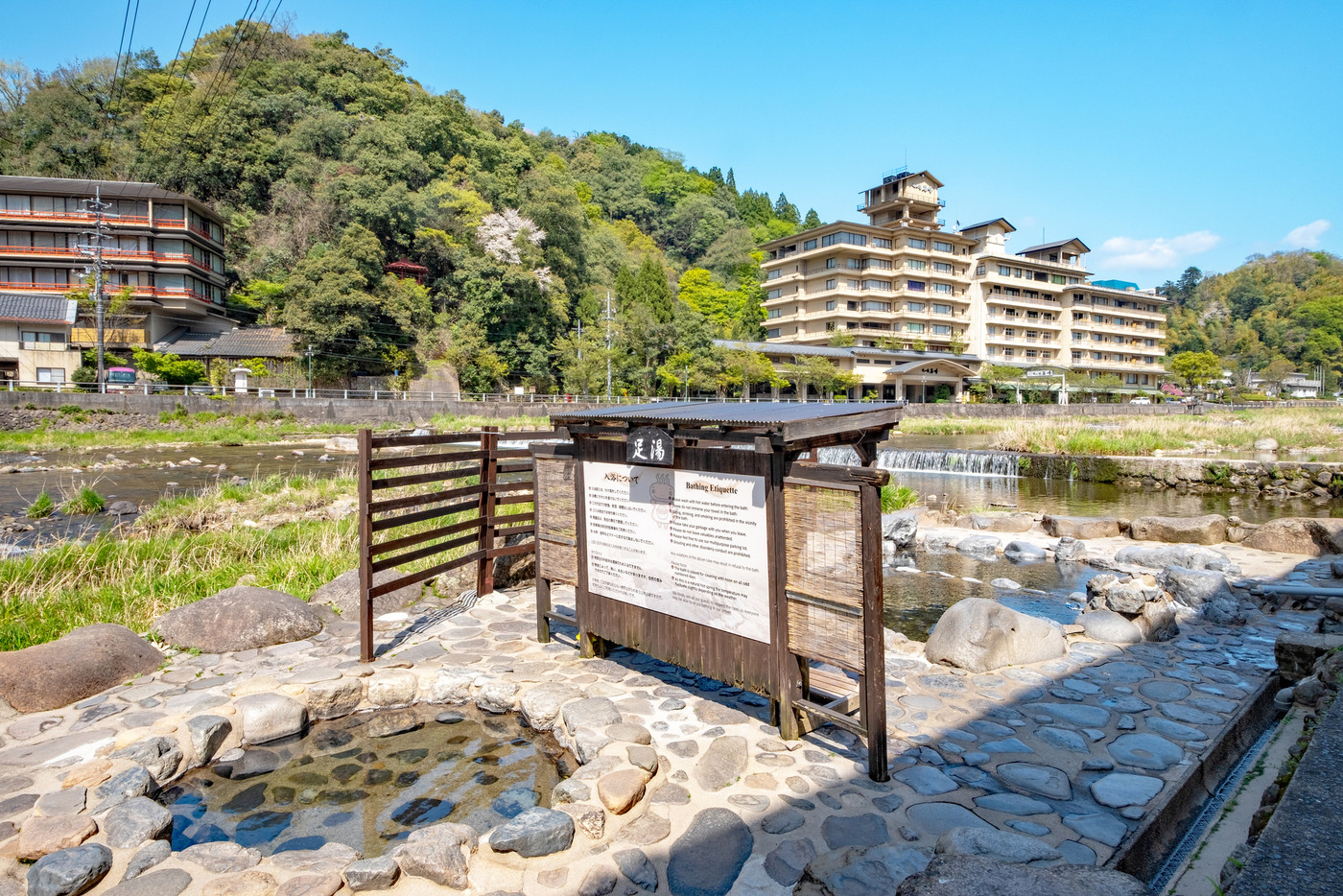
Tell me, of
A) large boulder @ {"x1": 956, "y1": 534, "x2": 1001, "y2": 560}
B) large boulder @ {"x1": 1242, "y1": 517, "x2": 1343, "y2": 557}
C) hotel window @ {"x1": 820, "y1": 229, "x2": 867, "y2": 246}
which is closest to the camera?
large boulder @ {"x1": 1242, "y1": 517, "x2": 1343, "y2": 557}

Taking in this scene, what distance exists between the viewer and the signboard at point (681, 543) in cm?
404

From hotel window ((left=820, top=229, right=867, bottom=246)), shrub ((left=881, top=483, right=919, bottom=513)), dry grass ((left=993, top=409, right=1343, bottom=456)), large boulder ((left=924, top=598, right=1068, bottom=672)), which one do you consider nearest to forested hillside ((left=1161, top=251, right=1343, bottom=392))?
hotel window ((left=820, top=229, right=867, bottom=246))

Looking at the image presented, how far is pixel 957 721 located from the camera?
4.38 m

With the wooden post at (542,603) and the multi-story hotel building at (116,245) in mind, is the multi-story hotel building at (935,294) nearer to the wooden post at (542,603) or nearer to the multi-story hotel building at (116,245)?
the multi-story hotel building at (116,245)

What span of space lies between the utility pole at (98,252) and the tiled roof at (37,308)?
165 cm

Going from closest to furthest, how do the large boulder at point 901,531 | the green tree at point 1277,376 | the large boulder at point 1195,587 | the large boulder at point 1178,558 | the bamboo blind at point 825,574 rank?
1. the bamboo blind at point 825,574
2. the large boulder at point 1195,587
3. the large boulder at point 1178,558
4. the large boulder at point 901,531
5. the green tree at point 1277,376

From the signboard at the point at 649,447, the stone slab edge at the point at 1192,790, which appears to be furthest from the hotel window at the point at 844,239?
the signboard at the point at 649,447

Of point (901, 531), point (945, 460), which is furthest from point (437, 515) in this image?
point (945, 460)

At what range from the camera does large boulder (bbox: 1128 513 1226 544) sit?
1036 centimetres

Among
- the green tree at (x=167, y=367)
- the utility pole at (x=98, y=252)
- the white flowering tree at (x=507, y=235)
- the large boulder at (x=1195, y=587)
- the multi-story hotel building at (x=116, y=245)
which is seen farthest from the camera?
the white flowering tree at (x=507, y=235)

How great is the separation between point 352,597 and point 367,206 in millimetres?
48321

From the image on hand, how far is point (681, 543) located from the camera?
4.43 meters

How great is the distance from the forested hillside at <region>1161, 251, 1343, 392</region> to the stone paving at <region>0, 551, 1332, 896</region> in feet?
299

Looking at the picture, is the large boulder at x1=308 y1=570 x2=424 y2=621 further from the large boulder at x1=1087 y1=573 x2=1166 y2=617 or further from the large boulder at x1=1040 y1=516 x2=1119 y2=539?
the large boulder at x1=1040 y1=516 x2=1119 y2=539
